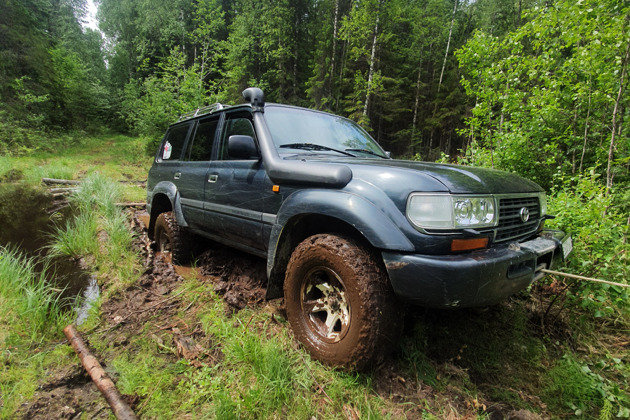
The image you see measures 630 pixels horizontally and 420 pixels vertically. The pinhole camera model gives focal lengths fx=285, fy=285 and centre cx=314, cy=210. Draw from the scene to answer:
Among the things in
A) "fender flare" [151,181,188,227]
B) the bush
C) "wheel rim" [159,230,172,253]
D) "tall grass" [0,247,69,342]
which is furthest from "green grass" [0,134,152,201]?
the bush

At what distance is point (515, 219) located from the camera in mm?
1835

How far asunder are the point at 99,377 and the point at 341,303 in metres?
1.58

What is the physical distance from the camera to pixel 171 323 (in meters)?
2.47

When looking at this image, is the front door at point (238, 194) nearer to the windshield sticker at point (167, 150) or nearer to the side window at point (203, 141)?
the side window at point (203, 141)

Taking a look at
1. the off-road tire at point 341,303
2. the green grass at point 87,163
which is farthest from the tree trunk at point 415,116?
the off-road tire at point 341,303

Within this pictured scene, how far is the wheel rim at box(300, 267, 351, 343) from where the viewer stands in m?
1.77

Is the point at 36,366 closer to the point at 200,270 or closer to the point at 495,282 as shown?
the point at 200,270

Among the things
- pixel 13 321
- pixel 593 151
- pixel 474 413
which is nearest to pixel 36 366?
pixel 13 321

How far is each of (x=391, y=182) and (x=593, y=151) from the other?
4.87m

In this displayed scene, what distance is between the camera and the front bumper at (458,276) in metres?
1.38

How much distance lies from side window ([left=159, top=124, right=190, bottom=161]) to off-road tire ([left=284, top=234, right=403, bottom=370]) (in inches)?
102

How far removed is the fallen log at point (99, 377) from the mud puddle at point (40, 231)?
0.77m

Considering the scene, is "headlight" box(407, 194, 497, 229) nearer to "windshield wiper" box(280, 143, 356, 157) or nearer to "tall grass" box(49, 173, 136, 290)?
"windshield wiper" box(280, 143, 356, 157)

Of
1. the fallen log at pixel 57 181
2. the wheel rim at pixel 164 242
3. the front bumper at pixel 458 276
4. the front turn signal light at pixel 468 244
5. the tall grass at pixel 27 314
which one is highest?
the front turn signal light at pixel 468 244
